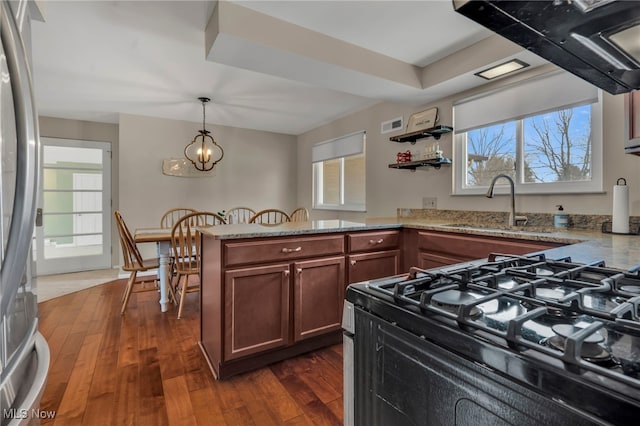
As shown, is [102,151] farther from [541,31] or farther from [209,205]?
[541,31]

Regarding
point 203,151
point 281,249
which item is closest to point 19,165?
point 281,249

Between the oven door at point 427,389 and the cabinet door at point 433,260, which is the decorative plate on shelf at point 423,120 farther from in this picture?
the oven door at point 427,389

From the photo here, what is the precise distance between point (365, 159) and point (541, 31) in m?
3.32

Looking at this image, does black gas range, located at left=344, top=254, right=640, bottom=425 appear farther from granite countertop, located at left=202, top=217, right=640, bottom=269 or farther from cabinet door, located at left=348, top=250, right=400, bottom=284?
cabinet door, located at left=348, top=250, right=400, bottom=284

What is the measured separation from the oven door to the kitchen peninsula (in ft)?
3.99

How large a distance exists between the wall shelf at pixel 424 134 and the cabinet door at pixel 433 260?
1291 millimetres

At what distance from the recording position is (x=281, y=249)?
1947 mm

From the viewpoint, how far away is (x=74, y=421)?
1477 mm

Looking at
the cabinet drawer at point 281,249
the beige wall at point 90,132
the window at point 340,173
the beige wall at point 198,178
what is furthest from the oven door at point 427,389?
the beige wall at point 90,132

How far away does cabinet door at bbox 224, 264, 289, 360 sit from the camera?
5.92 feet

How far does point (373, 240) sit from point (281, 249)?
30.4 inches

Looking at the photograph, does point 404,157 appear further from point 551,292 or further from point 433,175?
point 551,292

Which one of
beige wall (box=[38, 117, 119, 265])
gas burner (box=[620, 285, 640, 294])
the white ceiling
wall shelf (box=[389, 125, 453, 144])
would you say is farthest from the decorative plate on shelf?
beige wall (box=[38, 117, 119, 265])

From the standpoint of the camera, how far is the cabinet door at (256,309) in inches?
71.0
